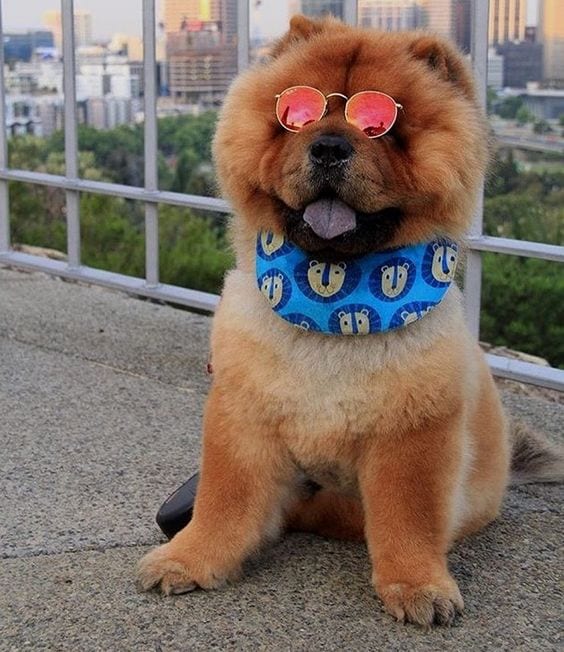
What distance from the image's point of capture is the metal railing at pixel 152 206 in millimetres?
4414

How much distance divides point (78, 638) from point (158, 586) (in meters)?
0.27

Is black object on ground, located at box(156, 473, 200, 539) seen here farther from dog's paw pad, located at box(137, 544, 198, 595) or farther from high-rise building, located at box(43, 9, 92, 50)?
high-rise building, located at box(43, 9, 92, 50)

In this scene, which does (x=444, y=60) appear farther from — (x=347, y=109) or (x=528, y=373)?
(x=528, y=373)

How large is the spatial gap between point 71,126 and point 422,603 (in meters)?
4.20

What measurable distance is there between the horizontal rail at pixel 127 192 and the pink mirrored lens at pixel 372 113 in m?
2.42

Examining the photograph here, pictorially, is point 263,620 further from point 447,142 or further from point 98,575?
point 447,142

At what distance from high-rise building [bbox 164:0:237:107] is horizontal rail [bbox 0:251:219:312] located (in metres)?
1.01

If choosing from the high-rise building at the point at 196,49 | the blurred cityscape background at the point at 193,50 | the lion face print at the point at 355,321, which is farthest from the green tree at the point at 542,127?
the lion face print at the point at 355,321

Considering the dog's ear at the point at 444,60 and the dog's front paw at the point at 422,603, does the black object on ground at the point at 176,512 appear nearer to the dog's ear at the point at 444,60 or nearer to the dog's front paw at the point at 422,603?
the dog's front paw at the point at 422,603

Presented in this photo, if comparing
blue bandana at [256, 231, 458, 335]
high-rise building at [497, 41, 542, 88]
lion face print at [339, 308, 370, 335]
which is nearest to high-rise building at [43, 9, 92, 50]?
high-rise building at [497, 41, 542, 88]

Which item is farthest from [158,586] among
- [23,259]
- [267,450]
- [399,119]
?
[23,259]

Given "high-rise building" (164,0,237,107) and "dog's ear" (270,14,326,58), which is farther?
"high-rise building" (164,0,237,107)

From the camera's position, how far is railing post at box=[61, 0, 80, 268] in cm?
611

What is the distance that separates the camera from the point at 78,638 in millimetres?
2668
